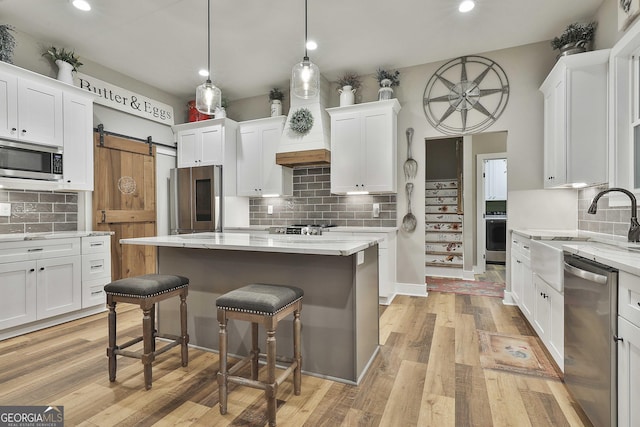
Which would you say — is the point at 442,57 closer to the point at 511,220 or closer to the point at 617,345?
the point at 511,220

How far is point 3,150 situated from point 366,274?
338 centimetres

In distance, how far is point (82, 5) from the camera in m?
2.90

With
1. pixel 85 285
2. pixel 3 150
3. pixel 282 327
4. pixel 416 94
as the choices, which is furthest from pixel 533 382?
pixel 3 150

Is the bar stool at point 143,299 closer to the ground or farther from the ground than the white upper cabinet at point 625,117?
closer to the ground

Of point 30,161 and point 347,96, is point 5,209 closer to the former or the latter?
point 30,161

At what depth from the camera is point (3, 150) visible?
287 centimetres

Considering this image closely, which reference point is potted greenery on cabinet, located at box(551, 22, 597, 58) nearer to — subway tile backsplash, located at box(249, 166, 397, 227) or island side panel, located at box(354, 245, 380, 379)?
subway tile backsplash, located at box(249, 166, 397, 227)

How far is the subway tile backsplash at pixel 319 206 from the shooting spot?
438 cm

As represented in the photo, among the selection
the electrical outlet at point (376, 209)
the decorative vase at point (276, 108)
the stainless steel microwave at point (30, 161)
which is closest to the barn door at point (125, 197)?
the stainless steel microwave at point (30, 161)

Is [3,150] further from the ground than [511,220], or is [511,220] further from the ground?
[3,150]

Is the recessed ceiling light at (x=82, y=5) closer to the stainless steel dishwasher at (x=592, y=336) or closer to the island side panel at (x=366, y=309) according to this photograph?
the island side panel at (x=366, y=309)

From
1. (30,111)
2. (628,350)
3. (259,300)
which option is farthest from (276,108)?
(628,350)

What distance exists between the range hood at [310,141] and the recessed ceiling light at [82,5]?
2.26 metres

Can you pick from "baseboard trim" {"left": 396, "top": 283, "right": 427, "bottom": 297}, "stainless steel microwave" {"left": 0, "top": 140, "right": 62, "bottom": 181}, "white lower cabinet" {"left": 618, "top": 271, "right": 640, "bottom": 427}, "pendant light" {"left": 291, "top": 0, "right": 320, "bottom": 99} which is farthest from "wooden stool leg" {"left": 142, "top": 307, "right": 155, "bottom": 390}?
"baseboard trim" {"left": 396, "top": 283, "right": 427, "bottom": 297}
